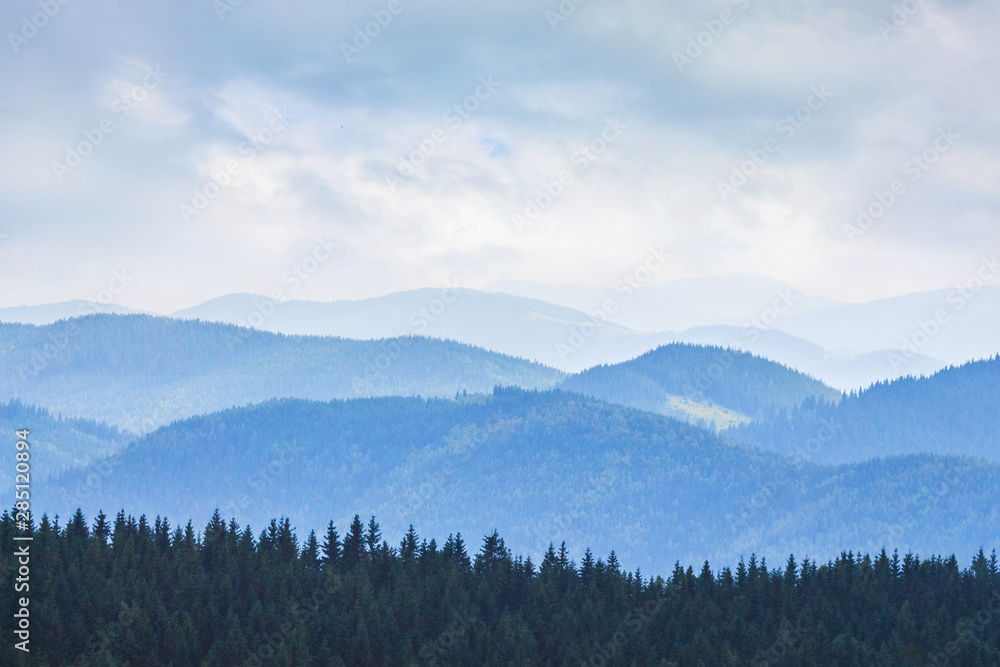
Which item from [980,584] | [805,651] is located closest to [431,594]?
[805,651]

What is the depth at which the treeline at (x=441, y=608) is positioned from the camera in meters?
90.0

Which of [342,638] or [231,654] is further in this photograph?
[342,638]

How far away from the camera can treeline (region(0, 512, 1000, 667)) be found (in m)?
90.0

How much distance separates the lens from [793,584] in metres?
118

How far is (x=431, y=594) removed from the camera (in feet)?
357

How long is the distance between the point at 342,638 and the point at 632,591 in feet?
103

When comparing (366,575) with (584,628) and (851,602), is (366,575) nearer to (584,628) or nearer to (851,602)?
(584,628)

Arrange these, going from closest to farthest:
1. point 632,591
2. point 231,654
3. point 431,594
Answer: point 231,654 → point 431,594 → point 632,591

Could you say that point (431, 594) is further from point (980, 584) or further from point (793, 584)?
point (980, 584)

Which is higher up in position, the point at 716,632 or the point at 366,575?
the point at 366,575

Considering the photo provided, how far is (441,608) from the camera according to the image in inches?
4094

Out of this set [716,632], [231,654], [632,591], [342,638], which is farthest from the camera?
[632,591]

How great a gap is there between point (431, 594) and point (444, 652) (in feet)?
48.4

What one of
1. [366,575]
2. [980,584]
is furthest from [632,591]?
[980,584]
